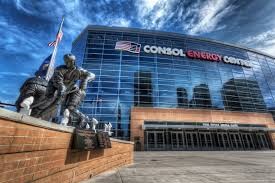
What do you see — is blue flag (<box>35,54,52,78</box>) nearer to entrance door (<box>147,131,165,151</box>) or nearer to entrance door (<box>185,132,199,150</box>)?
entrance door (<box>147,131,165,151</box>)

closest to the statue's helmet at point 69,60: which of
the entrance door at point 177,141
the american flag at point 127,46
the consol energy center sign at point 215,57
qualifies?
the entrance door at point 177,141

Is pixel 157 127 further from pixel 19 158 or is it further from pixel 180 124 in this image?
pixel 19 158

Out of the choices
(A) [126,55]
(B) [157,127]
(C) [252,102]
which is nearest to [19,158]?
(B) [157,127]

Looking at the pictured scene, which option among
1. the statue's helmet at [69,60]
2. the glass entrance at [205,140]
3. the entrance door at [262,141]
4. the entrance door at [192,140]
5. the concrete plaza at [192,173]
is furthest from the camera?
the entrance door at [262,141]

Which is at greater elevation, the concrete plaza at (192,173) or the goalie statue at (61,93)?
the goalie statue at (61,93)

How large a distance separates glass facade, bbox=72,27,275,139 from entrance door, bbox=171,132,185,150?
4721mm

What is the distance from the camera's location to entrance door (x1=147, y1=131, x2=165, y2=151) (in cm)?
2342

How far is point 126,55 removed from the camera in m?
30.4

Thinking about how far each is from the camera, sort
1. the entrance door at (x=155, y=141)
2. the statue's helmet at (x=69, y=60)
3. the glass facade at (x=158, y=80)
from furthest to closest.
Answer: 1. the glass facade at (x=158, y=80)
2. the entrance door at (x=155, y=141)
3. the statue's helmet at (x=69, y=60)

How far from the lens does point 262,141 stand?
2778 cm

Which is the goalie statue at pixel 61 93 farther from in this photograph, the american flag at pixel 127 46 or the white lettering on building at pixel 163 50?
the white lettering on building at pixel 163 50

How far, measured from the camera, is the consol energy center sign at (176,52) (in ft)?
101

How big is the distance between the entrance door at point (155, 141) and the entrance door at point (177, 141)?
1.70 metres

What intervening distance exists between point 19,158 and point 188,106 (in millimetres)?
27873
